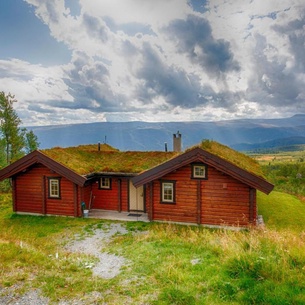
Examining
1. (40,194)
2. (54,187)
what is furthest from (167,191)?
(40,194)

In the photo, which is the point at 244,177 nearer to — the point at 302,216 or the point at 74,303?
the point at 302,216

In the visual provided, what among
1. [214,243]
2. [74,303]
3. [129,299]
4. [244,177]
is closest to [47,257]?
[74,303]

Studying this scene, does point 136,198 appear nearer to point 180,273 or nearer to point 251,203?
point 251,203

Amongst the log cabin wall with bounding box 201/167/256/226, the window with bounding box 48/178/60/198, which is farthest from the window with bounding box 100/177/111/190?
the log cabin wall with bounding box 201/167/256/226

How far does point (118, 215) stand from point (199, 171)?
6.44m

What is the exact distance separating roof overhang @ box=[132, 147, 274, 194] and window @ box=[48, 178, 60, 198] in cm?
558

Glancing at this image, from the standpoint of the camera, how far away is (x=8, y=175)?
62.1 ft

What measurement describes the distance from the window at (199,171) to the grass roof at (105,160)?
13.9ft

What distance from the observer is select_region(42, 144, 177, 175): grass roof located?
19.1 metres

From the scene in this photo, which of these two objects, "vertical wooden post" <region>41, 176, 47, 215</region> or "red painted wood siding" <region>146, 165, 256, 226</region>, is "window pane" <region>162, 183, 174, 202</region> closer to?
"red painted wood siding" <region>146, 165, 256, 226</region>

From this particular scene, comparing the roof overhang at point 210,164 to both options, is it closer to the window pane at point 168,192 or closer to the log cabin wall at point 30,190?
the window pane at point 168,192

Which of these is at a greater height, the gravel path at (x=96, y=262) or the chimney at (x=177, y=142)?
the chimney at (x=177, y=142)

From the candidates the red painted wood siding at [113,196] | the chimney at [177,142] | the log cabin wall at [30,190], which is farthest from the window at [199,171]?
the log cabin wall at [30,190]

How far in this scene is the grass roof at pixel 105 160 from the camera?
1911cm
